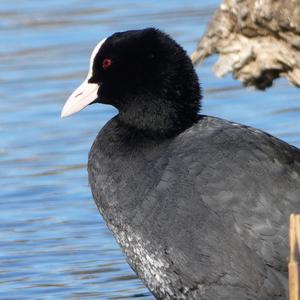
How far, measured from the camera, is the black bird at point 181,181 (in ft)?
21.4

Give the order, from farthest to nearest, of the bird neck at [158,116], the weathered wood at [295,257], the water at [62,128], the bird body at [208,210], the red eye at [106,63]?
the water at [62,128], the red eye at [106,63], the bird neck at [158,116], the bird body at [208,210], the weathered wood at [295,257]

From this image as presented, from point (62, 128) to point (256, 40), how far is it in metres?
3.36

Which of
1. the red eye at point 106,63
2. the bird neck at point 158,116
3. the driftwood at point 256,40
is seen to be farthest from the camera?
the driftwood at point 256,40

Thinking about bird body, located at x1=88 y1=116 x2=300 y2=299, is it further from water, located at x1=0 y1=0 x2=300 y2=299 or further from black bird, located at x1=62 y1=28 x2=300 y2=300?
water, located at x1=0 y1=0 x2=300 y2=299

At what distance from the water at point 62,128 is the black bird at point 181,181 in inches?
56.1

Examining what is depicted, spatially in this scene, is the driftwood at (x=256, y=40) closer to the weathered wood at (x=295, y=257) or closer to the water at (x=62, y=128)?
the water at (x=62, y=128)

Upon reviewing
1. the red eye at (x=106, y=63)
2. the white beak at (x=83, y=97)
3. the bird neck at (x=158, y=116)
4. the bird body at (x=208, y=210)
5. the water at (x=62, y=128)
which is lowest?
the water at (x=62, y=128)

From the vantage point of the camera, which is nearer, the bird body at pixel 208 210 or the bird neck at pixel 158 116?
the bird body at pixel 208 210

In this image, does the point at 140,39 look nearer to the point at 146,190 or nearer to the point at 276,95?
the point at 146,190

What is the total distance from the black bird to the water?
142cm

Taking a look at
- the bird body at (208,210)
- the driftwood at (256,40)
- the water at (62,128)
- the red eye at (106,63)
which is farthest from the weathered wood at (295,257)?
the water at (62,128)

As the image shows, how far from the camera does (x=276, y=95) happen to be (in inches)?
463

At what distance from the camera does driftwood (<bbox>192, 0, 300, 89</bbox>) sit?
25.4ft

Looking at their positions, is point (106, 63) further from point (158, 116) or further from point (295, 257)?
point (295, 257)
